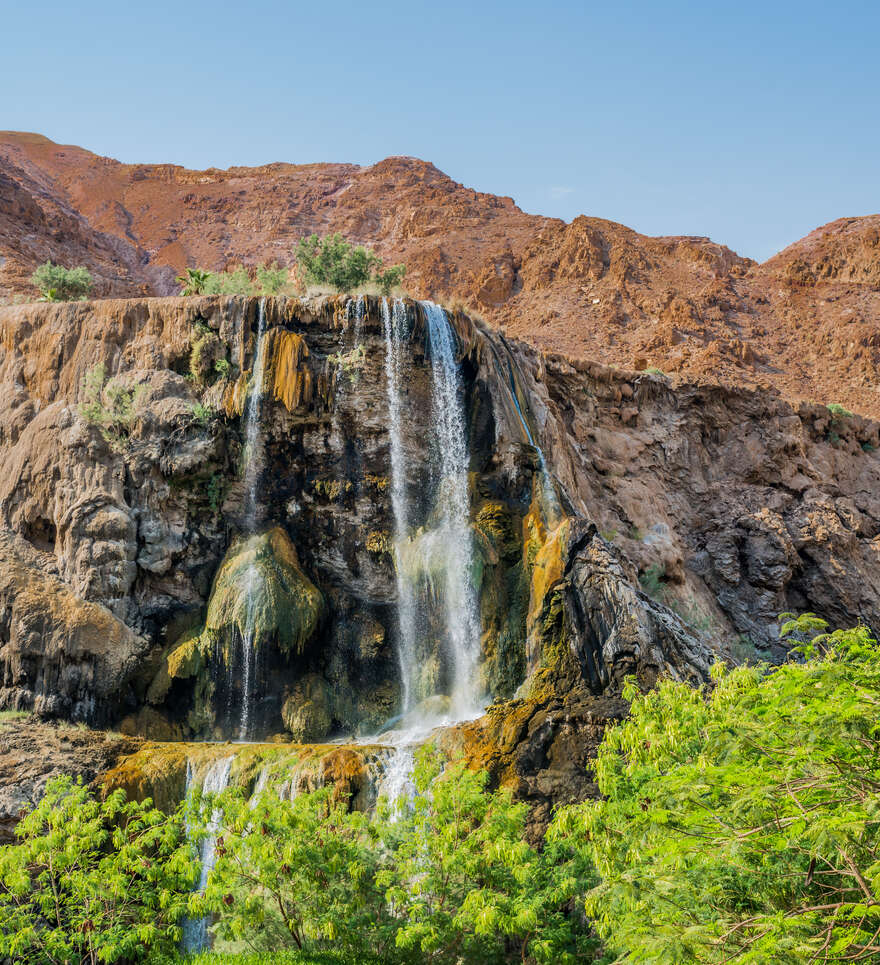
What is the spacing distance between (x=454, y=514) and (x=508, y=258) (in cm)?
3549

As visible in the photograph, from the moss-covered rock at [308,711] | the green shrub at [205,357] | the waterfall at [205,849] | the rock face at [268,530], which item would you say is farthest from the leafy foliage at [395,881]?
the green shrub at [205,357]

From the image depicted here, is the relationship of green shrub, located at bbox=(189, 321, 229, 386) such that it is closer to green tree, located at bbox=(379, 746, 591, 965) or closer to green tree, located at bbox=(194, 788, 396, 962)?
green tree, located at bbox=(194, 788, 396, 962)

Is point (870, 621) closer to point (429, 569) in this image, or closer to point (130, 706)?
point (429, 569)

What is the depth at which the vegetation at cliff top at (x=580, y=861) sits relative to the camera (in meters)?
6.58

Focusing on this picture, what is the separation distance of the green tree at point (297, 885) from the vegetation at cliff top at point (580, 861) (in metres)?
0.03

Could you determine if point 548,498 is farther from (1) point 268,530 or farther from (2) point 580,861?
(2) point 580,861

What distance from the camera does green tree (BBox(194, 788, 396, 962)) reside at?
10.0m

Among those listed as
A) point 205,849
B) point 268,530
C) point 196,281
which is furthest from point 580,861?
point 196,281

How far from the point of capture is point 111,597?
2027cm

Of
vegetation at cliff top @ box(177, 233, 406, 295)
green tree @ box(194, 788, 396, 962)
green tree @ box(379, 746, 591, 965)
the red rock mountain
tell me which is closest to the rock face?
vegetation at cliff top @ box(177, 233, 406, 295)

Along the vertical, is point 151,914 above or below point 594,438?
below

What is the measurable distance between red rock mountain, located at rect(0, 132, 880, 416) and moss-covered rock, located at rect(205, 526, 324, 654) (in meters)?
16.7

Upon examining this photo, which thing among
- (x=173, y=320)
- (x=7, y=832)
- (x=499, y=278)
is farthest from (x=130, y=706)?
(x=499, y=278)

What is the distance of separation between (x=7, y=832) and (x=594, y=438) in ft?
75.1
